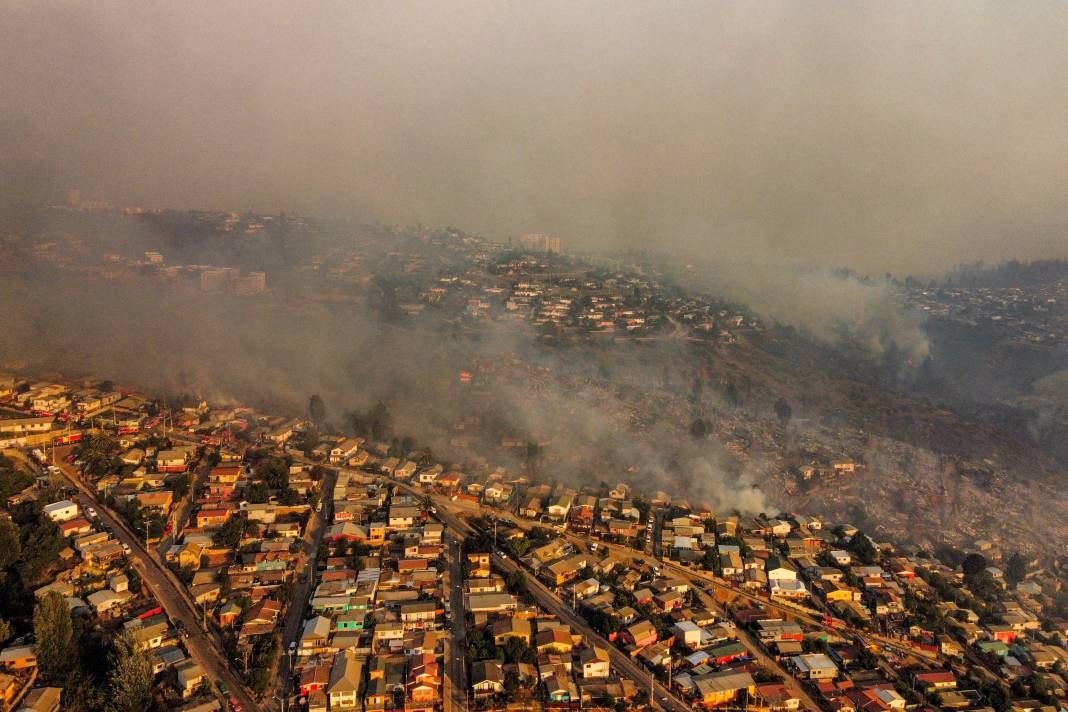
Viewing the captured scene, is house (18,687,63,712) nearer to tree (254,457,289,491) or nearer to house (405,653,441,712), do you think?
house (405,653,441,712)

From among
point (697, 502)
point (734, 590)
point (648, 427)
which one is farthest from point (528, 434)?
point (734, 590)

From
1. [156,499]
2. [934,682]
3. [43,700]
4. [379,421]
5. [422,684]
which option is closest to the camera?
[43,700]

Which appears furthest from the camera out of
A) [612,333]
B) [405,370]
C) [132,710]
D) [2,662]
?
[612,333]

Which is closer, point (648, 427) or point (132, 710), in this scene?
point (132, 710)

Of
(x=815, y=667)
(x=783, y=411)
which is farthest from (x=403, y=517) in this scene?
(x=783, y=411)

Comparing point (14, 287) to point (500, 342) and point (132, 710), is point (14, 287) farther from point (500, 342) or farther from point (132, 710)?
point (132, 710)

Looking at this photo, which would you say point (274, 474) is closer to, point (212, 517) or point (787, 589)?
point (212, 517)

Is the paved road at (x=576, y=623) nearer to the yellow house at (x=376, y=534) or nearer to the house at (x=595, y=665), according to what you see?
the house at (x=595, y=665)
